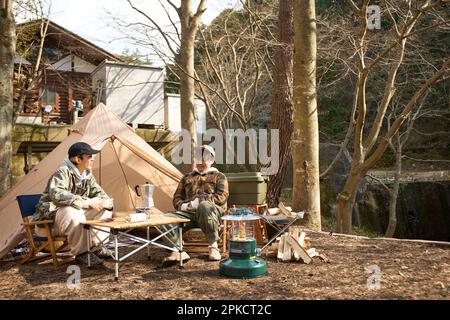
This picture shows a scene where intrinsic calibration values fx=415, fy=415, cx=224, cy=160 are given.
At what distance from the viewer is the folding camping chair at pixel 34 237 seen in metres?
3.65

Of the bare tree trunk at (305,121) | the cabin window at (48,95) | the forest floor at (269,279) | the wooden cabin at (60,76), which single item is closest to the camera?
the forest floor at (269,279)

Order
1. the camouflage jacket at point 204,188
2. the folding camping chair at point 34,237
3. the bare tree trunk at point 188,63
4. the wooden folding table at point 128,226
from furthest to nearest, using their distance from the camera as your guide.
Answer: the bare tree trunk at point 188,63, the camouflage jacket at point 204,188, the folding camping chair at point 34,237, the wooden folding table at point 128,226

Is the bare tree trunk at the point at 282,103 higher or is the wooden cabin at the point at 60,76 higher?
the wooden cabin at the point at 60,76

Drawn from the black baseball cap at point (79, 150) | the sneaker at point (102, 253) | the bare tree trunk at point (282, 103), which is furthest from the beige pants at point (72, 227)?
the bare tree trunk at point (282, 103)

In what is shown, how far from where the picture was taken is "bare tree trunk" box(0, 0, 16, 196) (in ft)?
17.1

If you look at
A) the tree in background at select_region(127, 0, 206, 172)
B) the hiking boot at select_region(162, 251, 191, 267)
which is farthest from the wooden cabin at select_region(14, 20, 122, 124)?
the hiking boot at select_region(162, 251, 191, 267)

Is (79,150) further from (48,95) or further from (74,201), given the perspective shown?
(48,95)

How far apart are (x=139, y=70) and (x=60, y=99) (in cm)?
366

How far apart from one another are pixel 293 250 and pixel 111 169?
287cm

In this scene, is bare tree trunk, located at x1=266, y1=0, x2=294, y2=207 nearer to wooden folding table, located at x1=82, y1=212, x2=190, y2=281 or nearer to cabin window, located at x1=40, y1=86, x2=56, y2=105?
wooden folding table, located at x1=82, y1=212, x2=190, y2=281

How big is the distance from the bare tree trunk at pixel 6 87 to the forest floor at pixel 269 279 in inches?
67.4

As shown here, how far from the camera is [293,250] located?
12.2ft

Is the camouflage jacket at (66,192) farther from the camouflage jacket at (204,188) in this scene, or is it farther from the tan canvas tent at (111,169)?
the camouflage jacket at (204,188)
